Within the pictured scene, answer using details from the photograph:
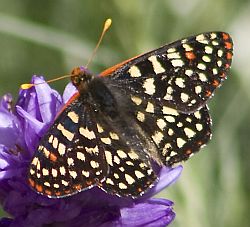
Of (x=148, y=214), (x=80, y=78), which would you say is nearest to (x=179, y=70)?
(x=80, y=78)

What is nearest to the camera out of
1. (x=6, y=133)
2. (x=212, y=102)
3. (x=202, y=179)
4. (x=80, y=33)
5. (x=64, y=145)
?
(x=64, y=145)

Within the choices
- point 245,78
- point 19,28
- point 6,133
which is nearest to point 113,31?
point 19,28

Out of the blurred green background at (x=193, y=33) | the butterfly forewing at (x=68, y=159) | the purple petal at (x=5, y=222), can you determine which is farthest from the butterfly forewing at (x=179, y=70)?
the blurred green background at (x=193, y=33)

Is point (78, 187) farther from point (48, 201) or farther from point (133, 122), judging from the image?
point (133, 122)

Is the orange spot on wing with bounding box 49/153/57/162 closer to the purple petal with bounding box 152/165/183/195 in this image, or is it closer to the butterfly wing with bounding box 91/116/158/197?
the butterfly wing with bounding box 91/116/158/197

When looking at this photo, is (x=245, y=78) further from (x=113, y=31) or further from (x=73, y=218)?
(x=73, y=218)

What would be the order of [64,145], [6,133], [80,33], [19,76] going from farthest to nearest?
[19,76]
[80,33]
[6,133]
[64,145]

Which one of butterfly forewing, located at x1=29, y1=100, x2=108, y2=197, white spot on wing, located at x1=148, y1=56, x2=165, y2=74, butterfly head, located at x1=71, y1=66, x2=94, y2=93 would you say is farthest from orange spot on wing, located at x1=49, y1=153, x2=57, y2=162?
white spot on wing, located at x1=148, y1=56, x2=165, y2=74
